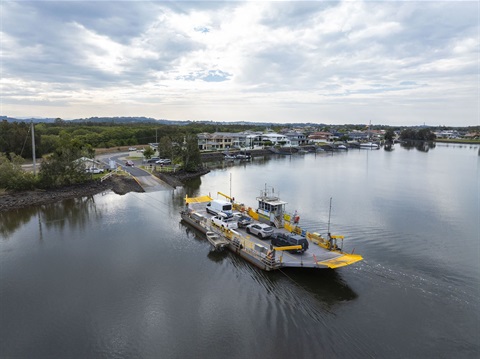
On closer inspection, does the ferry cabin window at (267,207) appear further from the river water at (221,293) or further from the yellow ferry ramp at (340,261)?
the yellow ferry ramp at (340,261)

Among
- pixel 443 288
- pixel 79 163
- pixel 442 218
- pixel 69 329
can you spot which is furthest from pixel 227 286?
pixel 79 163

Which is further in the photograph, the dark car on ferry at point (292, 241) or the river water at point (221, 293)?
the dark car on ferry at point (292, 241)

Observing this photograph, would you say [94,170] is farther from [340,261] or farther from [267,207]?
[340,261]

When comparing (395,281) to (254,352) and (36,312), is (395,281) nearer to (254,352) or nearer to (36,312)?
(254,352)

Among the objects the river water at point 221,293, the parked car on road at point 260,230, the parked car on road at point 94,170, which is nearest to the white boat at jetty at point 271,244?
the parked car on road at point 260,230

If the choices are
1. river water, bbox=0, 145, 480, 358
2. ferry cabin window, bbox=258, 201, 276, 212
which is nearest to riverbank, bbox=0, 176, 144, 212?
river water, bbox=0, 145, 480, 358

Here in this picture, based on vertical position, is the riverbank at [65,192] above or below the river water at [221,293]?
above

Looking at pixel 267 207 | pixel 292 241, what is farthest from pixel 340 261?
pixel 267 207
